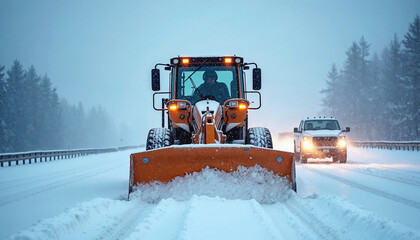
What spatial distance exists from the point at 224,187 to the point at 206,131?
120 centimetres

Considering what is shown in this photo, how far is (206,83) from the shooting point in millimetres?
7719

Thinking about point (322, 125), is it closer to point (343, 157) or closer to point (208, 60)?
point (343, 157)

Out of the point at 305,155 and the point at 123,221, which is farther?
the point at 305,155

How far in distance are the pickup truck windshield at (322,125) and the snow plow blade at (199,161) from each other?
425 inches

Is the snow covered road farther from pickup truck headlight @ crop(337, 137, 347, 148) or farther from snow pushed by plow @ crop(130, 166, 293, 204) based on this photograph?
pickup truck headlight @ crop(337, 137, 347, 148)

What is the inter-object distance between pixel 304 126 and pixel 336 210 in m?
11.7

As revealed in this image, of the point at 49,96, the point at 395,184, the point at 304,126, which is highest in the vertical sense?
the point at 49,96

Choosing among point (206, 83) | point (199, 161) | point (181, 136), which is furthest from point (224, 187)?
point (206, 83)

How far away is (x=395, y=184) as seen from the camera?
288 inches

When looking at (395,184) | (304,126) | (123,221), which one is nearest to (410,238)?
(123,221)

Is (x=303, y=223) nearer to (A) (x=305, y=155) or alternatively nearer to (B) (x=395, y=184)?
(B) (x=395, y=184)

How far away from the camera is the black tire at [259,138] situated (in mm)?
6529

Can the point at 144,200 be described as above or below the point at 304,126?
below

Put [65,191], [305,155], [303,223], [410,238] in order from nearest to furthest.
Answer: [410,238] → [303,223] → [65,191] → [305,155]
